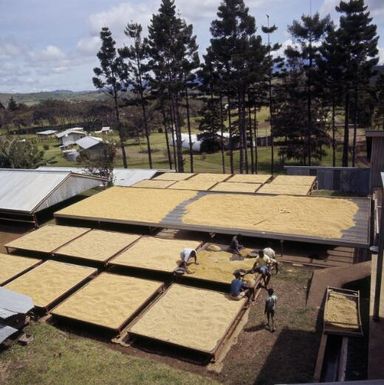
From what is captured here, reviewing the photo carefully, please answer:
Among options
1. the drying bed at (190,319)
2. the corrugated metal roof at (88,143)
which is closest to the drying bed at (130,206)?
the drying bed at (190,319)

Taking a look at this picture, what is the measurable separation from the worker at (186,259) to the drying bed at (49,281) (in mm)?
3231

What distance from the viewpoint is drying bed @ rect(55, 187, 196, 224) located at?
17969 millimetres

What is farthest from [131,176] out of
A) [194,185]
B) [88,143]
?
[88,143]

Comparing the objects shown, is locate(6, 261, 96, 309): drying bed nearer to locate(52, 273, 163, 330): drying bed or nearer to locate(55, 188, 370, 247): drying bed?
locate(52, 273, 163, 330): drying bed

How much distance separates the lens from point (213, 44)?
27.3 metres

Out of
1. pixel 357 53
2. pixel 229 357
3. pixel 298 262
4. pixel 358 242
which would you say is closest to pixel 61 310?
pixel 229 357

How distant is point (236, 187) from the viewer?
69.9 ft

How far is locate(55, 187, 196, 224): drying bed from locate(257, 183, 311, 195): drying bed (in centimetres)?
394

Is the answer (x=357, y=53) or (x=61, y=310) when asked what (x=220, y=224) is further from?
(x=357, y=53)

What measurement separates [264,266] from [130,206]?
9401 mm

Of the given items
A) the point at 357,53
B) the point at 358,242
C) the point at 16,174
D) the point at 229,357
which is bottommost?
the point at 229,357

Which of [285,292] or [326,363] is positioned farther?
[285,292]

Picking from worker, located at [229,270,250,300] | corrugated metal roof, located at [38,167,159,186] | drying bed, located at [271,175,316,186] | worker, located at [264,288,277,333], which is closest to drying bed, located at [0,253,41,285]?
worker, located at [229,270,250,300]

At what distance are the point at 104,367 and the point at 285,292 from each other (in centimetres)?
610
